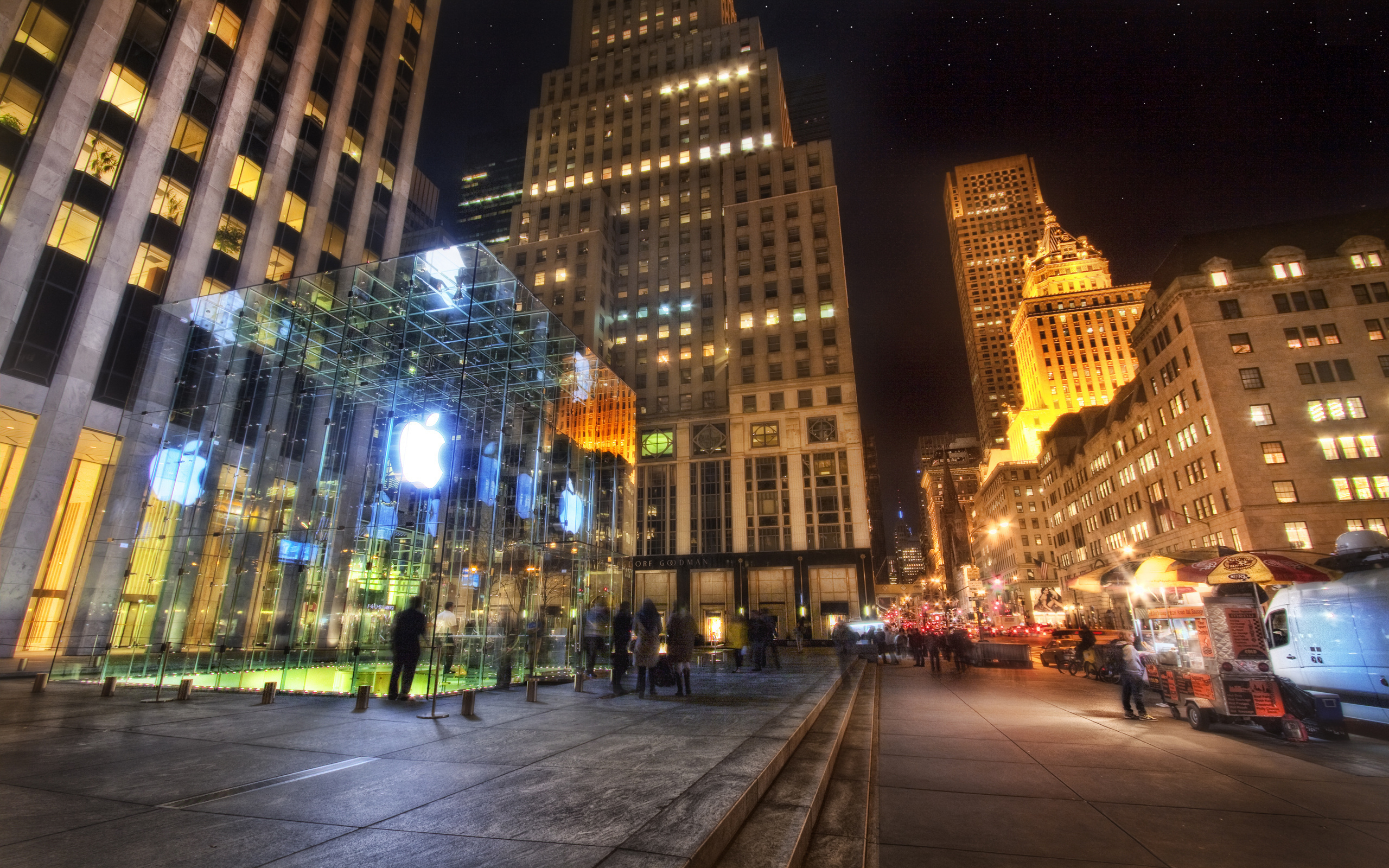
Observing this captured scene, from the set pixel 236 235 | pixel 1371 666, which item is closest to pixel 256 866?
pixel 1371 666

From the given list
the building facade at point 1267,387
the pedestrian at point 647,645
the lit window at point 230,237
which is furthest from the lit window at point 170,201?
the building facade at point 1267,387

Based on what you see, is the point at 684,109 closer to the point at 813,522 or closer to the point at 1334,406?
the point at 813,522

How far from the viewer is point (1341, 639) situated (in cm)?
1111

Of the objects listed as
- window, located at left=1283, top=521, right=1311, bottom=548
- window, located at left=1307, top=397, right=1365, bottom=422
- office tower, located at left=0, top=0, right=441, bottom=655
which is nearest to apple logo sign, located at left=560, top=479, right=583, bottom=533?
office tower, located at left=0, top=0, right=441, bottom=655

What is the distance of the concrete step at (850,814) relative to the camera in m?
4.34

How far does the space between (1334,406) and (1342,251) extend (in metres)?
14.0

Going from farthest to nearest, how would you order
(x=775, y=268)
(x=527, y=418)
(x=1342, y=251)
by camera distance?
(x=775, y=268) < (x=1342, y=251) < (x=527, y=418)

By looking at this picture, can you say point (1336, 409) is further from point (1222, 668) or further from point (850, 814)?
point (850, 814)

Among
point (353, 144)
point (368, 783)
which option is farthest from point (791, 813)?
point (353, 144)

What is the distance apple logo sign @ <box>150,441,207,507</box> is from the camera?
16562 millimetres

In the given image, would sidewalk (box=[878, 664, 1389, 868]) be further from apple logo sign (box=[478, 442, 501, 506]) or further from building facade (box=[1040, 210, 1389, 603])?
building facade (box=[1040, 210, 1389, 603])

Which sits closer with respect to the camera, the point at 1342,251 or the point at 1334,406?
the point at 1334,406

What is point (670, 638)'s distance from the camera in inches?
494

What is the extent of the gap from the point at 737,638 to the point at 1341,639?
49.6 ft
